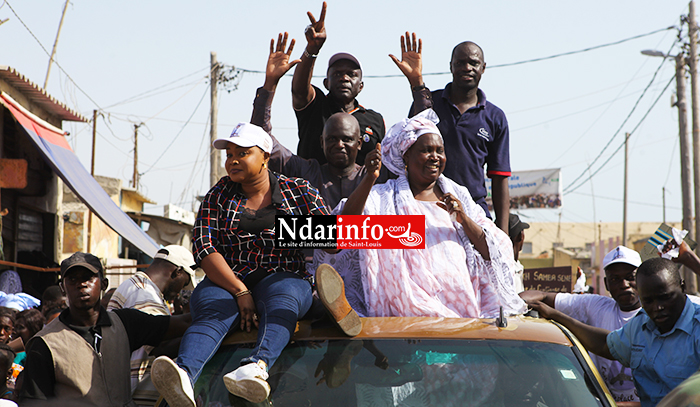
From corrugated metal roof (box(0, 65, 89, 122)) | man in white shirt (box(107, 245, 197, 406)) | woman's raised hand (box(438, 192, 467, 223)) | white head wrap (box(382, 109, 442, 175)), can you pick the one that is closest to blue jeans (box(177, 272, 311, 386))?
man in white shirt (box(107, 245, 197, 406))

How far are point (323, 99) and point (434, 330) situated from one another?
2.55 meters

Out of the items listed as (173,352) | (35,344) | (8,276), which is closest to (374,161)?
(173,352)

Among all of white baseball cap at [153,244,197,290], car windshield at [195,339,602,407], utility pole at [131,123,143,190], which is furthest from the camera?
utility pole at [131,123,143,190]

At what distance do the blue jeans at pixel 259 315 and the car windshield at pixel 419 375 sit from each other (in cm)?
9

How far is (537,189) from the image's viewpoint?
33625 mm

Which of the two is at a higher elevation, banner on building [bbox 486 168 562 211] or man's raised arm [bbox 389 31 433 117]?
banner on building [bbox 486 168 562 211]

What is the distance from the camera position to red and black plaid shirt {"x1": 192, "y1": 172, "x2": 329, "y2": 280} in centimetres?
322

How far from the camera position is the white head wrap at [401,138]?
3.80m

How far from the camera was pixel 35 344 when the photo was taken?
9.81 ft

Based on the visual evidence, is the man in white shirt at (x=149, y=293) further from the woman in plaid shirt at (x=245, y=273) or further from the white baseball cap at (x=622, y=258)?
the white baseball cap at (x=622, y=258)

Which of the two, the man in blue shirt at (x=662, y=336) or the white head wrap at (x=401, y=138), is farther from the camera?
the white head wrap at (x=401, y=138)

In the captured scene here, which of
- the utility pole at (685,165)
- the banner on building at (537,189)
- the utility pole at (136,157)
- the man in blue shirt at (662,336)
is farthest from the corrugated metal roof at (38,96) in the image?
the banner on building at (537,189)

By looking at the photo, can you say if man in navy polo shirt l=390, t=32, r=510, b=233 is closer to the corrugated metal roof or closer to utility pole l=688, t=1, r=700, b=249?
the corrugated metal roof

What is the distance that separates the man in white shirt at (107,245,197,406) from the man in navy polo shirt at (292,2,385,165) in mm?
1203
